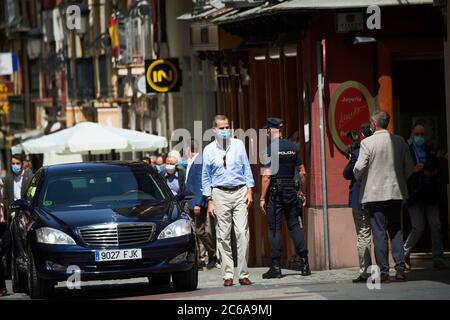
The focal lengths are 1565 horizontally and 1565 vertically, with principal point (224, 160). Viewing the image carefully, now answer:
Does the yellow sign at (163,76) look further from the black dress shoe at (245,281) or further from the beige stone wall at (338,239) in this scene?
the black dress shoe at (245,281)

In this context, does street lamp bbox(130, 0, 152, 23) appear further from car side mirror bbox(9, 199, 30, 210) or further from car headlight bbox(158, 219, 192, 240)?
car headlight bbox(158, 219, 192, 240)

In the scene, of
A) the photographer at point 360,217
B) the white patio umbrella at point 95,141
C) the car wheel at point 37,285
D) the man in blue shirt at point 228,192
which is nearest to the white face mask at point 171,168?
the white patio umbrella at point 95,141

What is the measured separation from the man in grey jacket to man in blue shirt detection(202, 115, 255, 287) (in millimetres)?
1643

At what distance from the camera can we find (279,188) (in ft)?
66.2

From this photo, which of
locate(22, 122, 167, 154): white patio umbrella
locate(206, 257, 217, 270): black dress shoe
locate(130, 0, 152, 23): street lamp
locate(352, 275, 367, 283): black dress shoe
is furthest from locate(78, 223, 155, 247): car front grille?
locate(130, 0, 152, 23): street lamp

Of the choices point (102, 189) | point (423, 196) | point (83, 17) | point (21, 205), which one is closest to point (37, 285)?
point (21, 205)

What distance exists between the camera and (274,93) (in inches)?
1008

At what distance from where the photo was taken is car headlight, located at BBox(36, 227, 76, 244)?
1778 centimetres

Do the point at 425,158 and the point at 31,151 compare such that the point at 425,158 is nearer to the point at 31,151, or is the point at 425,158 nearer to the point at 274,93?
the point at 274,93

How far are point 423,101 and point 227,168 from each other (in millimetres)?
5008

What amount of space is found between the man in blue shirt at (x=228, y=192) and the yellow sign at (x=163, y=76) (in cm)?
1326

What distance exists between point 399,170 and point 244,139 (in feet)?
32.1
